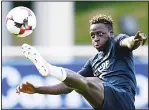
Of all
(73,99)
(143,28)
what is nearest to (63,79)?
(73,99)

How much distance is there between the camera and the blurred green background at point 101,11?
25.1m

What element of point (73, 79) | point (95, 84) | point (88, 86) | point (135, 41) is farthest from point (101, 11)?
point (73, 79)

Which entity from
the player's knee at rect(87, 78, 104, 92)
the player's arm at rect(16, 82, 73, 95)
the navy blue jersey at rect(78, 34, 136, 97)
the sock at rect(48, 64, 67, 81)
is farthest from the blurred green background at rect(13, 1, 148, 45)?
the sock at rect(48, 64, 67, 81)

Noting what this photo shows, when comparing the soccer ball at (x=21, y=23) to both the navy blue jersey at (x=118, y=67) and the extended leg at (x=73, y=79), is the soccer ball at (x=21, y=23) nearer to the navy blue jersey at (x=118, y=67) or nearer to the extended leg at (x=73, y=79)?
the extended leg at (x=73, y=79)

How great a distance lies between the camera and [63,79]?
30.6 ft

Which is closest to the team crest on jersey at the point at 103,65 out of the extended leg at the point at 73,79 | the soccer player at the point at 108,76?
the soccer player at the point at 108,76

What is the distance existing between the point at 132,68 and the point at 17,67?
601 centimetres

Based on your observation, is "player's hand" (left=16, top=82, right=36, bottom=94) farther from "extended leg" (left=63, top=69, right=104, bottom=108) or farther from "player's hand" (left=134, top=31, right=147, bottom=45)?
"player's hand" (left=134, top=31, right=147, bottom=45)

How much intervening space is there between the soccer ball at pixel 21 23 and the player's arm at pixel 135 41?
1114 mm

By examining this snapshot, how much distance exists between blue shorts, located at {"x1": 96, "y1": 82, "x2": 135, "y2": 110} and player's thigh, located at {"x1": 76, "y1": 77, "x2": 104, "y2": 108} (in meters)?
0.07

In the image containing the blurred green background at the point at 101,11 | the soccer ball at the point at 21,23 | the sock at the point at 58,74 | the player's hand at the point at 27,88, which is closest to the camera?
the sock at the point at 58,74

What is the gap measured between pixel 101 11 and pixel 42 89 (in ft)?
52.1

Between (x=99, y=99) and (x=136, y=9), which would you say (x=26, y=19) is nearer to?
(x=99, y=99)

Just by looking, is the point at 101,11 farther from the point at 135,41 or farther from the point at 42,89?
the point at 135,41
